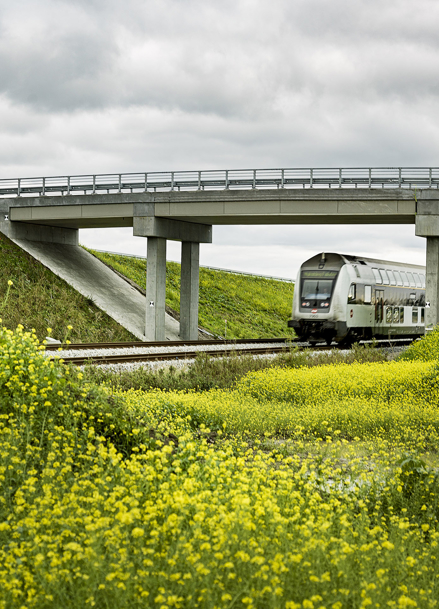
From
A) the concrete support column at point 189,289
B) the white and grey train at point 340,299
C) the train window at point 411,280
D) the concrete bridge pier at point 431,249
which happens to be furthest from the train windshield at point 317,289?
the train window at point 411,280

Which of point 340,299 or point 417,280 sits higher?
point 417,280

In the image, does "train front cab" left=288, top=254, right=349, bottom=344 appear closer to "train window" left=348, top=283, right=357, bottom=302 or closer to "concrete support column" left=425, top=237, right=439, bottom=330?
"train window" left=348, top=283, right=357, bottom=302

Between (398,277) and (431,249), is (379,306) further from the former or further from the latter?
(431,249)

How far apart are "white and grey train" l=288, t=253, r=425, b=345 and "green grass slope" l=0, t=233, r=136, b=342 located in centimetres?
932

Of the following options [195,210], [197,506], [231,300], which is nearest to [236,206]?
[195,210]

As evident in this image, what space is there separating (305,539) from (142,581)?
1.39 metres

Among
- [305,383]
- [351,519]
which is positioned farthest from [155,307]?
[351,519]

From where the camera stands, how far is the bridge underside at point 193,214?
28.8m

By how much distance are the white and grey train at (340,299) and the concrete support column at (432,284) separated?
2935 mm

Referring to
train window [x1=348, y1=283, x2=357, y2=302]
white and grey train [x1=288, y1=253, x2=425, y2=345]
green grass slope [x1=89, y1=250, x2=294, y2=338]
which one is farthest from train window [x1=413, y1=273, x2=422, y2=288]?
green grass slope [x1=89, y1=250, x2=294, y2=338]

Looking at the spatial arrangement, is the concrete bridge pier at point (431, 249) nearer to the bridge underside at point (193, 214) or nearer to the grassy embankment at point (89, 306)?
the bridge underside at point (193, 214)

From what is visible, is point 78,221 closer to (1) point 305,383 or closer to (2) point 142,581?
(1) point 305,383

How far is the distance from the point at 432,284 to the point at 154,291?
1327cm

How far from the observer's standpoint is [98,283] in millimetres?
38094
